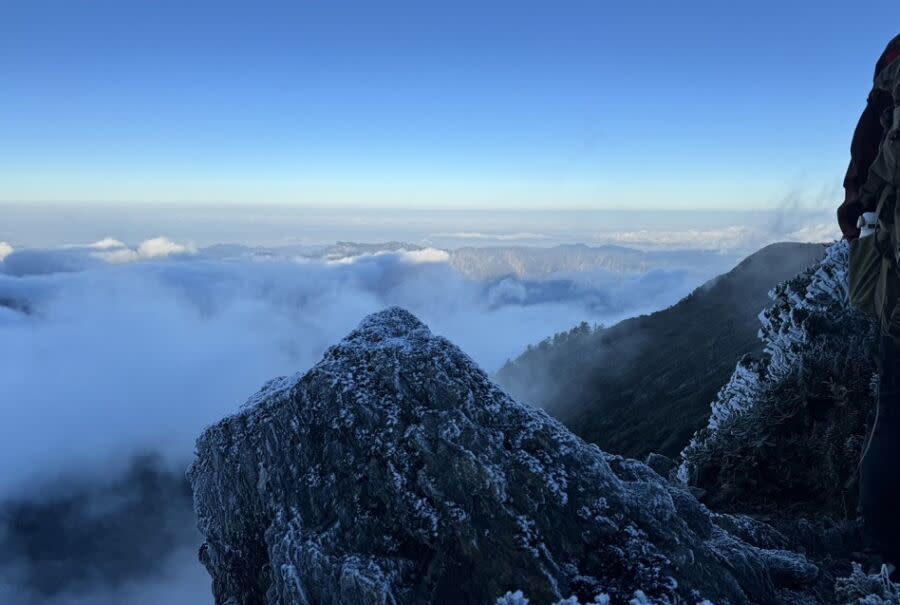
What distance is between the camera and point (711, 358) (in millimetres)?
71750

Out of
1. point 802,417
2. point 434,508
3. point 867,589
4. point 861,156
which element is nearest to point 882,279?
point 861,156

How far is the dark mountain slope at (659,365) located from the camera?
2208 inches

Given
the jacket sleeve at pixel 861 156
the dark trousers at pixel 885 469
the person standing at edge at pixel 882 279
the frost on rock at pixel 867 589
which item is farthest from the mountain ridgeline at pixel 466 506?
the jacket sleeve at pixel 861 156

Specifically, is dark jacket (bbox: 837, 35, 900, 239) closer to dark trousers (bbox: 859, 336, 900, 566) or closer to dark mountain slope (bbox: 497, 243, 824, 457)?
dark trousers (bbox: 859, 336, 900, 566)

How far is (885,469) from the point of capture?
25.4ft

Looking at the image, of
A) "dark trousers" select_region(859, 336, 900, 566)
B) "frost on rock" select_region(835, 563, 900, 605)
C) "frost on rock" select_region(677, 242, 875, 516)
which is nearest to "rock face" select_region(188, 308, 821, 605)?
"frost on rock" select_region(835, 563, 900, 605)

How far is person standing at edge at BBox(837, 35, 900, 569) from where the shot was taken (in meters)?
7.55

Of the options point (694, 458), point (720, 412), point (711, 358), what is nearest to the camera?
point (694, 458)

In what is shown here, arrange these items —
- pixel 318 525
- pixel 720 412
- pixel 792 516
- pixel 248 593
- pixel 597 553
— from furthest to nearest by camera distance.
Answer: pixel 720 412 → pixel 792 516 → pixel 248 593 → pixel 318 525 → pixel 597 553

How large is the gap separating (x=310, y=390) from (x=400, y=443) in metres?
2.15

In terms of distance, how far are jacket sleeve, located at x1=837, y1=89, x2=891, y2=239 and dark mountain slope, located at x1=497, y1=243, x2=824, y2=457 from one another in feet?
99.2

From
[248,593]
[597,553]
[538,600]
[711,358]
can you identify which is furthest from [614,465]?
[711,358]

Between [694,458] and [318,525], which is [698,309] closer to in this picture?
[694,458]


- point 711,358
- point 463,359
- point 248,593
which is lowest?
point 711,358
